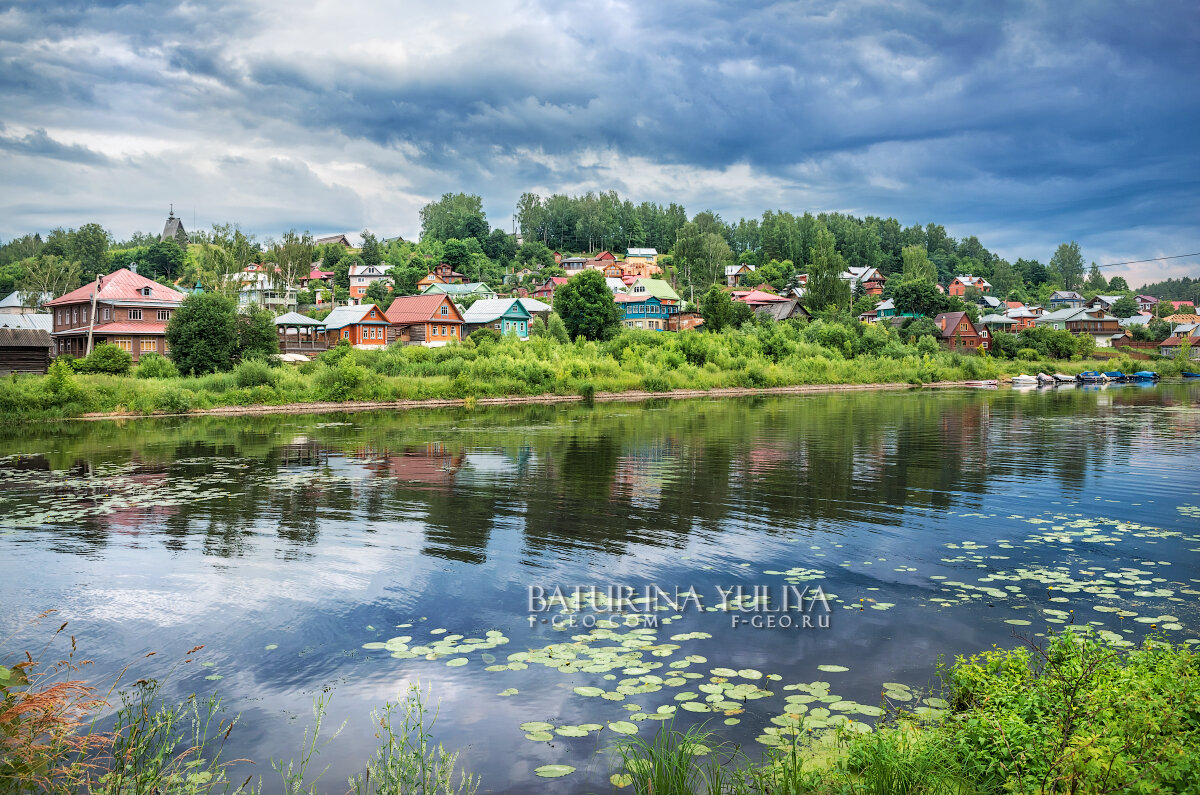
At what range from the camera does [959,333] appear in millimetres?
85375

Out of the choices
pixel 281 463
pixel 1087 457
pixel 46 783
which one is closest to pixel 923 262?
pixel 1087 457

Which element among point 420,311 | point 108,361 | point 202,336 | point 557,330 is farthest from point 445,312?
point 108,361

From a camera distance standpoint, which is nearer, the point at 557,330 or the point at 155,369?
the point at 155,369

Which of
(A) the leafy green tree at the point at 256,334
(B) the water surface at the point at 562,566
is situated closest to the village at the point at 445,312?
(A) the leafy green tree at the point at 256,334

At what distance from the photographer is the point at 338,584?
11125 mm

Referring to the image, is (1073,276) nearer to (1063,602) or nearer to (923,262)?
(923,262)

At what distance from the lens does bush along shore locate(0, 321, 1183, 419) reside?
40906mm

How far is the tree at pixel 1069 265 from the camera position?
181 metres

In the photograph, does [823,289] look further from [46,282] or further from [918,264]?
[46,282]

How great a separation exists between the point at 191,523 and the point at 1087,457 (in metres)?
24.1

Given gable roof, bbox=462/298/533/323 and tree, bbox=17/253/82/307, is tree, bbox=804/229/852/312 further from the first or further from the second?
tree, bbox=17/253/82/307

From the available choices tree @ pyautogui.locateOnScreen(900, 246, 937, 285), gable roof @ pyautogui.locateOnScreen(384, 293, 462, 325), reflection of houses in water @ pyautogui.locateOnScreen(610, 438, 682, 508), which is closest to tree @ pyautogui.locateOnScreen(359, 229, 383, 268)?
gable roof @ pyautogui.locateOnScreen(384, 293, 462, 325)

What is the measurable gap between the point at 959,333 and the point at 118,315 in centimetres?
8344

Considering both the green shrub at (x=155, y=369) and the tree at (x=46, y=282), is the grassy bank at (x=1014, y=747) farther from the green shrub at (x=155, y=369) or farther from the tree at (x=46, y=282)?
the tree at (x=46, y=282)
